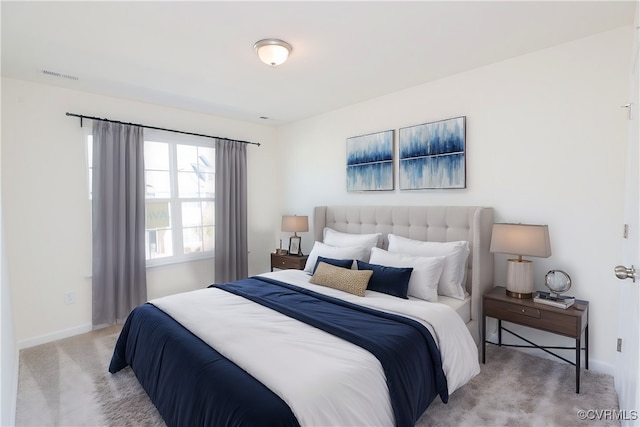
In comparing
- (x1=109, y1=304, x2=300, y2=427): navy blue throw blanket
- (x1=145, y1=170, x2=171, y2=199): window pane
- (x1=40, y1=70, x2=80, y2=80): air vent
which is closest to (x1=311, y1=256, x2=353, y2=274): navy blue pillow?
(x1=109, y1=304, x2=300, y2=427): navy blue throw blanket

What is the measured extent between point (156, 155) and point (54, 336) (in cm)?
218

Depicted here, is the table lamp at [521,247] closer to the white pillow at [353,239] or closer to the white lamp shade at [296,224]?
the white pillow at [353,239]

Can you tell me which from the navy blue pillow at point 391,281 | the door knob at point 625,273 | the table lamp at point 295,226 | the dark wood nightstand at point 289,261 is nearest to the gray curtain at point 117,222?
the dark wood nightstand at point 289,261

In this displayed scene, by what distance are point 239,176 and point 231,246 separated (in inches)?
39.0

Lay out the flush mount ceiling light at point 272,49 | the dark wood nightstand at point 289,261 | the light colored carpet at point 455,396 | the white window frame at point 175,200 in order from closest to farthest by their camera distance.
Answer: the light colored carpet at point 455,396, the flush mount ceiling light at point 272,49, the white window frame at point 175,200, the dark wood nightstand at point 289,261

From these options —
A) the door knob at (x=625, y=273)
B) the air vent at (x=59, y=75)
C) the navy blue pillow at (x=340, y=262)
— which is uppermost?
the air vent at (x=59, y=75)

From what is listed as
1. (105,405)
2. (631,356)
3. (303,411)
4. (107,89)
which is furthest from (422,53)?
(105,405)

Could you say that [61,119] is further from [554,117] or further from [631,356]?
[631,356]

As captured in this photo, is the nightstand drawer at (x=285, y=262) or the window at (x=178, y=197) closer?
the window at (x=178, y=197)

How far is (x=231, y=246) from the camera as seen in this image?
4.50 metres

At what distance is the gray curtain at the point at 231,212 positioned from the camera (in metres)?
4.41

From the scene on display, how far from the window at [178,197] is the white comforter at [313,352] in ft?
5.42

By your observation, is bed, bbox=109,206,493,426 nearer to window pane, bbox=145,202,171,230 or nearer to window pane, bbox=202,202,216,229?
window pane, bbox=145,202,171,230

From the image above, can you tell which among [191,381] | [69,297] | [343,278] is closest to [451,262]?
[343,278]
